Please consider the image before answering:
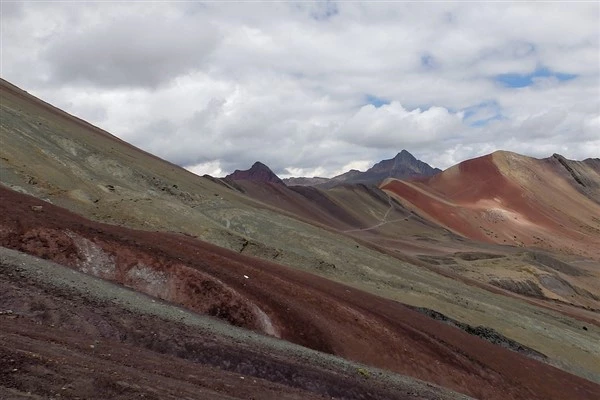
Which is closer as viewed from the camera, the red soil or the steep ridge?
the red soil

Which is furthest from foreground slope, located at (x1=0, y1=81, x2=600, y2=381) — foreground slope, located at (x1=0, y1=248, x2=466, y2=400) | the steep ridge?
the steep ridge

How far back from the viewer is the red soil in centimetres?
2241

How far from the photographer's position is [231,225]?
4703 cm

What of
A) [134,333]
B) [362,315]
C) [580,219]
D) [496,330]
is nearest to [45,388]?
[134,333]

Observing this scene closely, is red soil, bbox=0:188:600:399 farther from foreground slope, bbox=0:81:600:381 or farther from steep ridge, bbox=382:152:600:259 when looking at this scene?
steep ridge, bbox=382:152:600:259

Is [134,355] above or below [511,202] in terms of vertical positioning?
below

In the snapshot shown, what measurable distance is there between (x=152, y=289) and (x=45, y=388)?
1394 cm

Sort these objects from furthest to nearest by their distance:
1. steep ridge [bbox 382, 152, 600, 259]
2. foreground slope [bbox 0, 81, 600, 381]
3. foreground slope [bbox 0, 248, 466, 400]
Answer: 1. steep ridge [bbox 382, 152, 600, 259]
2. foreground slope [bbox 0, 81, 600, 381]
3. foreground slope [bbox 0, 248, 466, 400]

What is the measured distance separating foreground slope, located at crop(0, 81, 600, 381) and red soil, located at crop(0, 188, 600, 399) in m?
6.75

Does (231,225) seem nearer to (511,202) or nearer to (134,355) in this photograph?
(134,355)

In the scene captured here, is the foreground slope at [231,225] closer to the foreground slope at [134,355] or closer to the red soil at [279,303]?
the red soil at [279,303]

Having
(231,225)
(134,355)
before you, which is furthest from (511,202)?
(134,355)

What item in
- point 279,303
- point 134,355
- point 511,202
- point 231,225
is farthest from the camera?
point 511,202

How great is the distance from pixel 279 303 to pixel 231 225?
22.9 m
